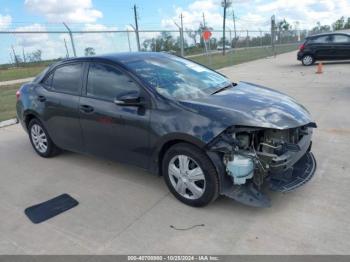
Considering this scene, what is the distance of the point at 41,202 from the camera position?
12.9 ft

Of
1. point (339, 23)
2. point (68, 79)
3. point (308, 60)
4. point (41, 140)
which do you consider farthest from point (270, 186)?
point (339, 23)

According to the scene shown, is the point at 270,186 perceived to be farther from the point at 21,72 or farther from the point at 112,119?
the point at 21,72

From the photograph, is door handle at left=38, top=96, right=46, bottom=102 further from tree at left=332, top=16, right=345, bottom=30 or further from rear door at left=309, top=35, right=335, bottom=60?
tree at left=332, top=16, right=345, bottom=30

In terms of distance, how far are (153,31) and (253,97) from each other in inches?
560

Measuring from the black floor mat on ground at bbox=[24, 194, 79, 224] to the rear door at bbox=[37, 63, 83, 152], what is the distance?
2.90 feet

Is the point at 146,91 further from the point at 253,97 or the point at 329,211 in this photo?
the point at 329,211

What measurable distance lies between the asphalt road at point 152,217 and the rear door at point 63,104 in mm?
457

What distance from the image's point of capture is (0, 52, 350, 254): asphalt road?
2986mm

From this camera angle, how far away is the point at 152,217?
11.4 ft

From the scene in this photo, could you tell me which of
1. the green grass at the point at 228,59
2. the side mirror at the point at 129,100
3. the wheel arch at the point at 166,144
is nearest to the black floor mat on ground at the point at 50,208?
the wheel arch at the point at 166,144

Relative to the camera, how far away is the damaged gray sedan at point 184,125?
3.27 meters

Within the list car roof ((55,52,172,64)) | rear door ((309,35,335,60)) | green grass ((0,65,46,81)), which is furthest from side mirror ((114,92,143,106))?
green grass ((0,65,46,81))

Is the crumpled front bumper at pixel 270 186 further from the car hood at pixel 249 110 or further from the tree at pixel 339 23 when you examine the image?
the tree at pixel 339 23

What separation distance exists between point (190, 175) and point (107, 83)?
1584 mm
